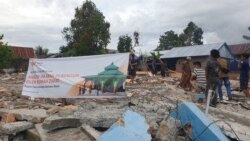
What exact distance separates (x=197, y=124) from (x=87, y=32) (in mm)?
40688

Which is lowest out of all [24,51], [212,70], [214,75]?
[214,75]

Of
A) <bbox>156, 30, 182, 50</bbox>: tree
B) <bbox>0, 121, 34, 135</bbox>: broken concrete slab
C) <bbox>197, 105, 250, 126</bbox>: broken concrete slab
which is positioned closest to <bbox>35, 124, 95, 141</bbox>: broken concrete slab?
<bbox>0, 121, 34, 135</bbox>: broken concrete slab

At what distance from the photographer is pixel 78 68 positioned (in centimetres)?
932

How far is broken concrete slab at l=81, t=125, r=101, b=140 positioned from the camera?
211 inches

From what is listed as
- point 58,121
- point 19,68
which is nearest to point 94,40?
point 19,68

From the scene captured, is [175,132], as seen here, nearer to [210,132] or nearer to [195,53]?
[210,132]

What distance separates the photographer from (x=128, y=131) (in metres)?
4.77

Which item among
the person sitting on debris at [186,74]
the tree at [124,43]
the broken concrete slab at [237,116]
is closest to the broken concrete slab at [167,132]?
the broken concrete slab at [237,116]

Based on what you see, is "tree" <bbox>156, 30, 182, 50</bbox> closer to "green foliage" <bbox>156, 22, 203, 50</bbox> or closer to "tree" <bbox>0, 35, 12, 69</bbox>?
"green foliage" <bbox>156, 22, 203, 50</bbox>

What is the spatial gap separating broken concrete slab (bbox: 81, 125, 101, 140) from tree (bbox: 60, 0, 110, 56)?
38.7 meters

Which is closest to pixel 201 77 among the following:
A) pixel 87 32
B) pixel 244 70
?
pixel 244 70

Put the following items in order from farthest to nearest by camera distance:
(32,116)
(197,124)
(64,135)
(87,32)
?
(87,32) < (32,116) < (64,135) < (197,124)

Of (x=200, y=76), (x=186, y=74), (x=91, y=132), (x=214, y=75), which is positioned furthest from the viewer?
(x=186, y=74)

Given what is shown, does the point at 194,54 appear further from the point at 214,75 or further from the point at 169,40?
the point at 169,40
